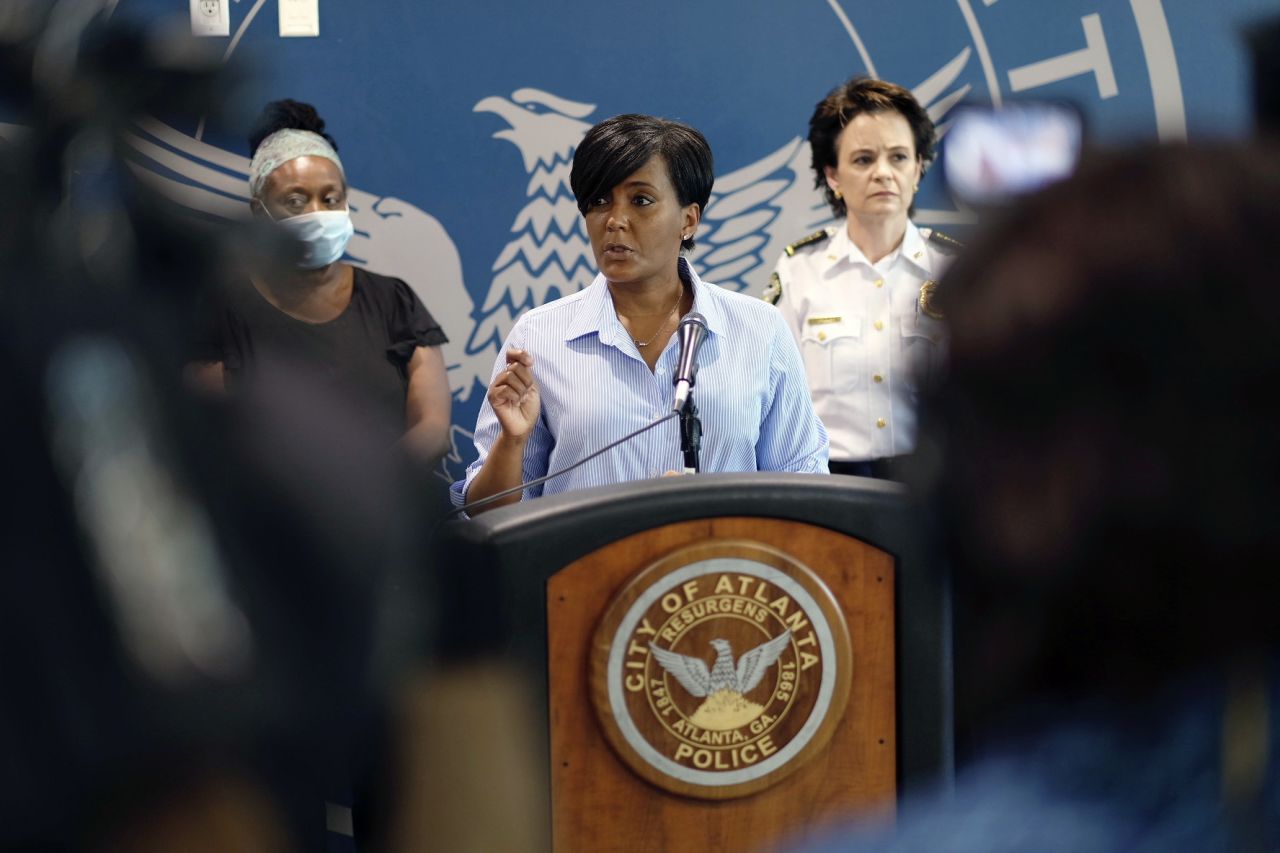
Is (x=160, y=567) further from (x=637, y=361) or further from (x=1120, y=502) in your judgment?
(x=637, y=361)

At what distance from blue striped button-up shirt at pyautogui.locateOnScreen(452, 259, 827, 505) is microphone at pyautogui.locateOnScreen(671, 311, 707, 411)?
203mm

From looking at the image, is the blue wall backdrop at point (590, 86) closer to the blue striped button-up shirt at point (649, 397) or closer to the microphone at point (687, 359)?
the blue striped button-up shirt at point (649, 397)

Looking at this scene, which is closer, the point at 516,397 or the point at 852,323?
the point at 516,397

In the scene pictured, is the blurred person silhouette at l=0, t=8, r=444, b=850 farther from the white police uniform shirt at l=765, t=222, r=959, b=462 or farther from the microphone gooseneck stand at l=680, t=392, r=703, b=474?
the white police uniform shirt at l=765, t=222, r=959, b=462

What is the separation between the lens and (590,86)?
4359mm

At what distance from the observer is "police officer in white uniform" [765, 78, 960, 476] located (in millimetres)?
3471

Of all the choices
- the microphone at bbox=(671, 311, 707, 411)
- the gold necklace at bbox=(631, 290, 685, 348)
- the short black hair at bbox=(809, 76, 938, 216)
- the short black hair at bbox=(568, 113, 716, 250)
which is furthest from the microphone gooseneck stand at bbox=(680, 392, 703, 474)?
the short black hair at bbox=(809, 76, 938, 216)

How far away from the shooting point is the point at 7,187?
303mm

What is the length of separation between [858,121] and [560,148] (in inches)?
44.0

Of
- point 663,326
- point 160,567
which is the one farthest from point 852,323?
point 160,567

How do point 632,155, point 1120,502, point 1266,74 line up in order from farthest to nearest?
1. point 632,155
2. point 1266,74
3. point 1120,502

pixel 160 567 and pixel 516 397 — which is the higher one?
pixel 160 567

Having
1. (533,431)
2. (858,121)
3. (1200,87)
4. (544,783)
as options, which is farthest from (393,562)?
(1200,87)

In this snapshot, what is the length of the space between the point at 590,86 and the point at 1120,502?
4060mm
